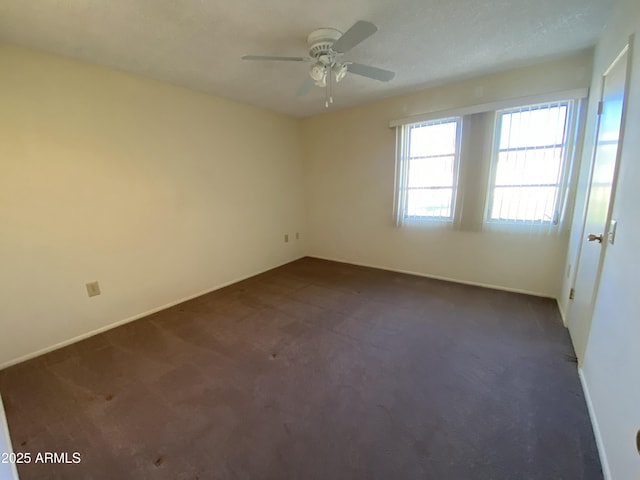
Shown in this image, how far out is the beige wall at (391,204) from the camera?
8.93 feet

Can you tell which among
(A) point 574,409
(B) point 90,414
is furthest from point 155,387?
(A) point 574,409

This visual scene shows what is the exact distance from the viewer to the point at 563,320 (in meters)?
2.37

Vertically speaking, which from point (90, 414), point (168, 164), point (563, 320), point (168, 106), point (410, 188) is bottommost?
point (90, 414)

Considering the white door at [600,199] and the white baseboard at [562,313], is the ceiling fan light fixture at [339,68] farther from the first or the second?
the white baseboard at [562,313]

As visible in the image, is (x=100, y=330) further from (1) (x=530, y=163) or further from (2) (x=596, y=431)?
(1) (x=530, y=163)

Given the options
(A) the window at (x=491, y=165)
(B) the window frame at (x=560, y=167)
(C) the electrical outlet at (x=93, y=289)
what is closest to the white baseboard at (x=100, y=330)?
(C) the electrical outlet at (x=93, y=289)

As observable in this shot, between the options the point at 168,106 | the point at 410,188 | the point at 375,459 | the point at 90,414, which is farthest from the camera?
the point at 410,188

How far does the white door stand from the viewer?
1.53 meters

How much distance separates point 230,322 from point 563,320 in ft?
10.0

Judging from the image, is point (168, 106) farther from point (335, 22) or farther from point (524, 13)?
point (524, 13)

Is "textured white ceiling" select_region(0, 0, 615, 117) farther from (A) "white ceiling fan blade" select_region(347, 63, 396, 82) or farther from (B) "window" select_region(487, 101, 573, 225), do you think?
(B) "window" select_region(487, 101, 573, 225)

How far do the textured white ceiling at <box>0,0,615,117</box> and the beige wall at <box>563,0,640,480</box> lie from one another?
501 mm

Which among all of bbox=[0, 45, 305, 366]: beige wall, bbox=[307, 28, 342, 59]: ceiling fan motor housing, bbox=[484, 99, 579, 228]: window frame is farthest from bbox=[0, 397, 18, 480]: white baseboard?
bbox=[484, 99, 579, 228]: window frame

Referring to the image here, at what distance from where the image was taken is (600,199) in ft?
5.66
